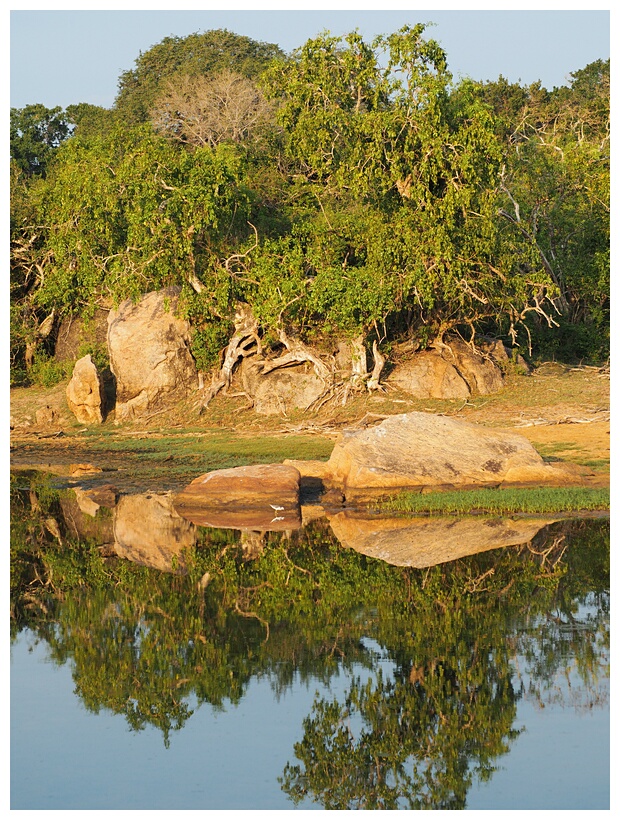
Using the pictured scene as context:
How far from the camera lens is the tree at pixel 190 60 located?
175 ft

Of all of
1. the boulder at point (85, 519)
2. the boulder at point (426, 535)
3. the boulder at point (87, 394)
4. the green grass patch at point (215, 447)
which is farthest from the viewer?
the boulder at point (87, 394)

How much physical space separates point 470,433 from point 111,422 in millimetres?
12846

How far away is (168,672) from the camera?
10.8 m

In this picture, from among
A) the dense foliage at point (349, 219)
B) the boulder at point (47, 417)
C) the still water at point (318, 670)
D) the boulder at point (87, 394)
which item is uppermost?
the dense foliage at point (349, 219)

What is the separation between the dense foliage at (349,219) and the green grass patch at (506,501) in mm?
8691

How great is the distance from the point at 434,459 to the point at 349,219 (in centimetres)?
1037

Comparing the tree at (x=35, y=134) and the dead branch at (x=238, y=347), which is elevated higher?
the tree at (x=35, y=134)

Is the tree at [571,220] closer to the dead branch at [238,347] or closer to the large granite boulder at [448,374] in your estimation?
the large granite boulder at [448,374]

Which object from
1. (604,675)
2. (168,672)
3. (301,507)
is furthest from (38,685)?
(301,507)

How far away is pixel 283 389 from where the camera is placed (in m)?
28.6

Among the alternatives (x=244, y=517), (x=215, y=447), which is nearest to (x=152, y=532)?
(x=244, y=517)

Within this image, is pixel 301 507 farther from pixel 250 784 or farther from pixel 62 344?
pixel 62 344

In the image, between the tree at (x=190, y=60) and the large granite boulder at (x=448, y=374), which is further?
the tree at (x=190, y=60)

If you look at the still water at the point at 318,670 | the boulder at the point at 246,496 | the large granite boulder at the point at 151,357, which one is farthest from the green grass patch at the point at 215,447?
the still water at the point at 318,670
